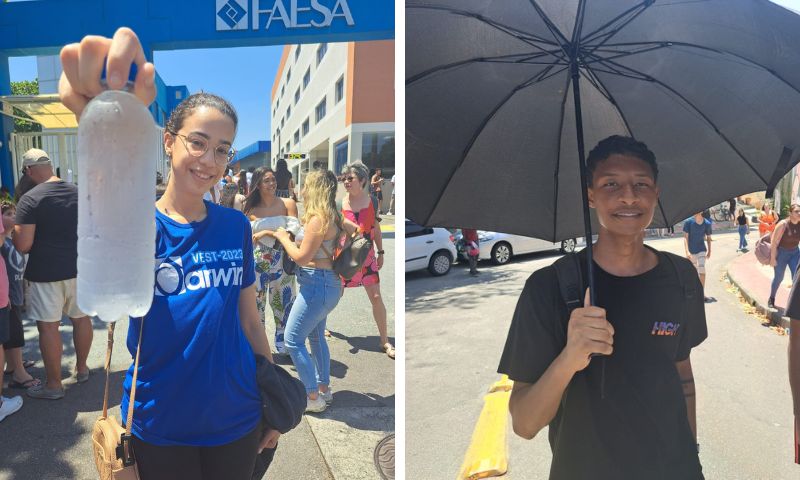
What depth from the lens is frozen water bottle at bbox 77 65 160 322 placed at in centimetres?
123

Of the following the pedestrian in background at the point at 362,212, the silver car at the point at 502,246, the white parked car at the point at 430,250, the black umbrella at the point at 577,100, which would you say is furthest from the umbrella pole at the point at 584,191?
the silver car at the point at 502,246

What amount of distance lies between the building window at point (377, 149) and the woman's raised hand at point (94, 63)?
94.3 feet

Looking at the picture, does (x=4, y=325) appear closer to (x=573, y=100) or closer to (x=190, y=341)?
(x=190, y=341)

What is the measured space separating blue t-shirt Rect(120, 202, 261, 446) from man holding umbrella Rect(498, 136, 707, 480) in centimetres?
87

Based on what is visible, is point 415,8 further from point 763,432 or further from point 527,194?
point 763,432

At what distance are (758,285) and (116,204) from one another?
9.28m

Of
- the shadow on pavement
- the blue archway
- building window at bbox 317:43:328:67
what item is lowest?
the shadow on pavement

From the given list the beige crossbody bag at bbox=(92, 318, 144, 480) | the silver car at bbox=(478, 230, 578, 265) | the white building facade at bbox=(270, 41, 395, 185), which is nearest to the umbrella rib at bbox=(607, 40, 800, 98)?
the beige crossbody bag at bbox=(92, 318, 144, 480)

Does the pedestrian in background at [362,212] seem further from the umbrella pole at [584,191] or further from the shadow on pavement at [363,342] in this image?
the umbrella pole at [584,191]

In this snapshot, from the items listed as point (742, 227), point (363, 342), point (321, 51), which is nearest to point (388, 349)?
point (363, 342)

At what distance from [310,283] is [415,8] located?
2.55 m

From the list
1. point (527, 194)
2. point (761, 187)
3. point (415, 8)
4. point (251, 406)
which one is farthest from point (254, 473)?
point (761, 187)

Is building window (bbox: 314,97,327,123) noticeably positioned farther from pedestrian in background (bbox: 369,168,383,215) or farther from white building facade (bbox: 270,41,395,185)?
pedestrian in background (bbox: 369,168,383,215)

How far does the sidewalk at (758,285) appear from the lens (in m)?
6.68
